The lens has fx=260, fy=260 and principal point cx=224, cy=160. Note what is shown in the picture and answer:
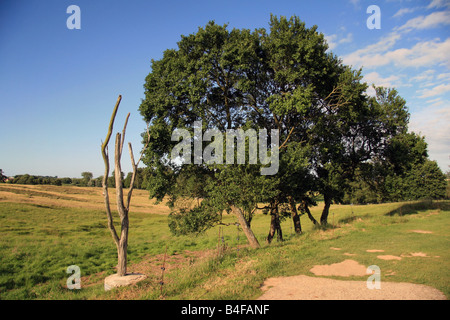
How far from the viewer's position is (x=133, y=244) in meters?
32.9

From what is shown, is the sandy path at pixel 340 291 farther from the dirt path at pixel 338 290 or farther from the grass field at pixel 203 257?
the grass field at pixel 203 257

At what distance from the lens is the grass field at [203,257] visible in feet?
32.1

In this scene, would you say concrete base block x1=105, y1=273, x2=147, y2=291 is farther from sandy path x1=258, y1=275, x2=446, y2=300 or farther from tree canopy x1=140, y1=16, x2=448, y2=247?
tree canopy x1=140, y1=16, x2=448, y2=247

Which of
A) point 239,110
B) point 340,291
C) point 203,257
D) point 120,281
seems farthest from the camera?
point 239,110

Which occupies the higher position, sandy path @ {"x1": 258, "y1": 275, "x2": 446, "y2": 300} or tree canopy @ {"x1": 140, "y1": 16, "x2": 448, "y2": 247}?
tree canopy @ {"x1": 140, "y1": 16, "x2": 448, "y2": 247}

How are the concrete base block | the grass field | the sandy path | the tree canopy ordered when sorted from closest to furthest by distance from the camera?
the sandy path < the grass field < the concrete base block < the tree canopy

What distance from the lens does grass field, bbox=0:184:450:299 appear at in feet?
32.1

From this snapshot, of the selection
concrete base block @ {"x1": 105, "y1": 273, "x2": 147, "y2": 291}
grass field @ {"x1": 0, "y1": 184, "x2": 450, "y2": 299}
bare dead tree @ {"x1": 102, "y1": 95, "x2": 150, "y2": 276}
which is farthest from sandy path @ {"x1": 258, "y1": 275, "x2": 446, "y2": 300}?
bare dead tree @ {"x1": 102, "y1": 95, "x2": 150, "y2": 276}

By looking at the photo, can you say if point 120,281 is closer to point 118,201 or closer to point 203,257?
point 118,201

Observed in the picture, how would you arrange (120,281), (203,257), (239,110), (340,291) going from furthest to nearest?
(239,110) → (203,257) → (120,281) → (340,291)

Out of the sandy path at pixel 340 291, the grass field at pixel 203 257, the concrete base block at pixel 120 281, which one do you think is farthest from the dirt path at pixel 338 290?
the concrete base block at pixel 120 281

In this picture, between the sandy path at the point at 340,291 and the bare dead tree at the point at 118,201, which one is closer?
the sandy path at the point at 340,291

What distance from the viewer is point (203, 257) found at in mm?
15945

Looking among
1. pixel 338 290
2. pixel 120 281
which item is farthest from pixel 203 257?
pixel 338 290
